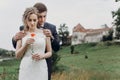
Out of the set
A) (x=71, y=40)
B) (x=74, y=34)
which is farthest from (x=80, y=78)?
(x=74, y=34)

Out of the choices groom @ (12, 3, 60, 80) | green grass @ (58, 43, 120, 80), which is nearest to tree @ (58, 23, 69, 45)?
green grass @ (58, 43, 120, 80)

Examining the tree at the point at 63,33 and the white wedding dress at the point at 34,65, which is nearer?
the white wedding dress at the point at 34,65

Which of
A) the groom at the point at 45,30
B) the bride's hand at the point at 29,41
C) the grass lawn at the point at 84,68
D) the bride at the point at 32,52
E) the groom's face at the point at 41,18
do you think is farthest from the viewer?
the grass lawn at the point at 84,68

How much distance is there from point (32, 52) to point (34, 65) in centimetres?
15

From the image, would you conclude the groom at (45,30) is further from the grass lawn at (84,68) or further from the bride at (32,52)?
the grass lawn at (84,68)

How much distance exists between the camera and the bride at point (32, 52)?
6117 mm

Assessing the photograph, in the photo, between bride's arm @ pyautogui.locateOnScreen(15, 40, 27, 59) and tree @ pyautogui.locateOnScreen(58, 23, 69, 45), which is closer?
bride's arm @ pyautogui.locateOnScreen(15, 40, 27, 59)

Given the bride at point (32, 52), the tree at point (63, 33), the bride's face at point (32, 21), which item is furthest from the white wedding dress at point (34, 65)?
the tree at point (63, 33)

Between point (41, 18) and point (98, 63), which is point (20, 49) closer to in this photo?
point (41, 18)

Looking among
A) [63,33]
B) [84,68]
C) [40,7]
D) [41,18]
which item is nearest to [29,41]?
[41,18]

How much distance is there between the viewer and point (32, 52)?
20.2ft

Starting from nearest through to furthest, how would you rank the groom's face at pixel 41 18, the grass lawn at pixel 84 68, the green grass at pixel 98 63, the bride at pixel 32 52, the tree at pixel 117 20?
the bride at pixel 32 52 → the groom's face at pixel 41 18 → the grass lawn at pixel 84 68 → the green grass at pixel 98 63 → the tree at pixel 117 20

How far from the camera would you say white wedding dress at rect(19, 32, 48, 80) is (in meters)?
6.13

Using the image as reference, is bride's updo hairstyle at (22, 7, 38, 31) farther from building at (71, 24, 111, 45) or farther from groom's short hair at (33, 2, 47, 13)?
building at (71, 24, 111, 45)
